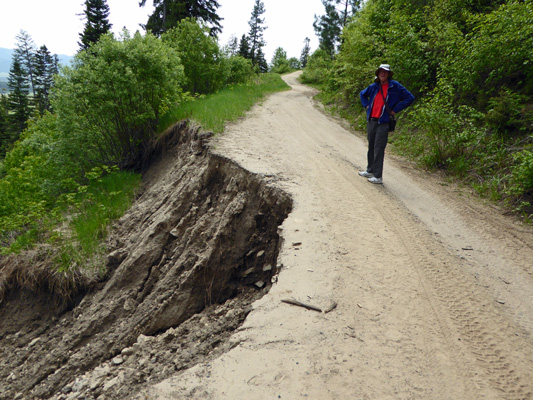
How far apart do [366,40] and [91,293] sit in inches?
593

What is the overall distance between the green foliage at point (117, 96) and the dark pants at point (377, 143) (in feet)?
22.7

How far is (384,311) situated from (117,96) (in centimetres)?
934

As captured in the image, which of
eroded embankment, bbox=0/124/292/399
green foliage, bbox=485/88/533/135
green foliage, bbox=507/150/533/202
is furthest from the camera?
green foliage, bbox=485/88/533/135

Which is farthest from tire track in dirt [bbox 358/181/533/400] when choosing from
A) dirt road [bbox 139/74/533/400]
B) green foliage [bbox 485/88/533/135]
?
green foliage [bbox 485/88/533/135]

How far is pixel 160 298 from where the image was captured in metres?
4.99

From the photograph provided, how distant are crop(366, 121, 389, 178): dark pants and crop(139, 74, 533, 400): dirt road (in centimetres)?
83

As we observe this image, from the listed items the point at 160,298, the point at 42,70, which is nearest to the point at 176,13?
the point at 160,298

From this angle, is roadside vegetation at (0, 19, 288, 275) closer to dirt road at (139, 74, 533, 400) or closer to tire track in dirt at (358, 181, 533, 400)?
dirt road at (139, 74, 533, 400)

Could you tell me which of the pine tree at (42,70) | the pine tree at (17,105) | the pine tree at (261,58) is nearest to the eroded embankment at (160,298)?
the pine tree at (17,105)

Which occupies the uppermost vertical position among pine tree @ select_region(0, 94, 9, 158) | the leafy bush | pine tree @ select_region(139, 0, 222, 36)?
pine tree @ select_region(139, 0, 222, 36)

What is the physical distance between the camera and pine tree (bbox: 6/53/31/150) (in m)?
39.6

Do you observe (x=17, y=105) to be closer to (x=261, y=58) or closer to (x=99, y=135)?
(x=261, y=58)

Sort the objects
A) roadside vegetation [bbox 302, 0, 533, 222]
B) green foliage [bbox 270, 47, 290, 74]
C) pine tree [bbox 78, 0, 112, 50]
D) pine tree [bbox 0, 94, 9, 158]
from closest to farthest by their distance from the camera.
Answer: roadside vegetation [bbox 302, 0, 533, 222], pine tree [bbox 78, 0, 112, 50], pine tree [bbox 0, 94, 9, 158], green foliage [bbox 270, 47, 290, 74]

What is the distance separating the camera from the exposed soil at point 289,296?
2.36 meters
